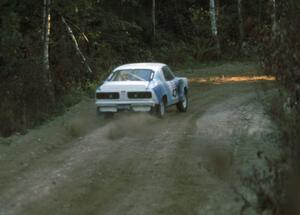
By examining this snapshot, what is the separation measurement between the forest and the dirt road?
862 millimetres

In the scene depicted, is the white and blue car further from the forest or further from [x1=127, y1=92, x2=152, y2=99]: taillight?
the forest

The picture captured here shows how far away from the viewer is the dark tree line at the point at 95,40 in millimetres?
19891

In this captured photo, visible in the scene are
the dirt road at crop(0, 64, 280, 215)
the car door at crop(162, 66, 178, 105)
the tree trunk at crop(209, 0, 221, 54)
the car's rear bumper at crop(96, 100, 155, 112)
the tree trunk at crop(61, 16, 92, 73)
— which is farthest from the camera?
the tree trunk at crop(209, 0, 221, 54)

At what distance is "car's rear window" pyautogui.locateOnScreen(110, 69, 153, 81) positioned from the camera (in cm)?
1883

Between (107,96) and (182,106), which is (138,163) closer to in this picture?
(107,96)

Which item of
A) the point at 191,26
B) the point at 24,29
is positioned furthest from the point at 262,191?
the point at 191,26

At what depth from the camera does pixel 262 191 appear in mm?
7125

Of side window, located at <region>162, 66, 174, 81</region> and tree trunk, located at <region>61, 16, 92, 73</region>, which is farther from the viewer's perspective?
tree trunk, located at <region>61, 16, 92, 73</region>

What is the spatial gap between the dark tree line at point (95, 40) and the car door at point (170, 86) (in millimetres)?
2954

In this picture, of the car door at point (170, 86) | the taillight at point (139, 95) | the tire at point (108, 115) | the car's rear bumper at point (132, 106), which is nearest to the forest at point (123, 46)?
the car door at point (170, 86)

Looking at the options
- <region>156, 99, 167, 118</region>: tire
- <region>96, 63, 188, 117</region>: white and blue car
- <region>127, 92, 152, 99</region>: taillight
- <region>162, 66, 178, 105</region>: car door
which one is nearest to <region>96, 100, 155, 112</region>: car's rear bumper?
<region>96, 63, 188, 117</region>: white and blue car

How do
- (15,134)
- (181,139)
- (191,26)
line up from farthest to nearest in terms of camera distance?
(191,26)
(15,134)
(181,139)

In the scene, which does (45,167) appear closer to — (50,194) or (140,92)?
(50,194)

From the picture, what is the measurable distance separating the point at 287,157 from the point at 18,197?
14.0 feet
